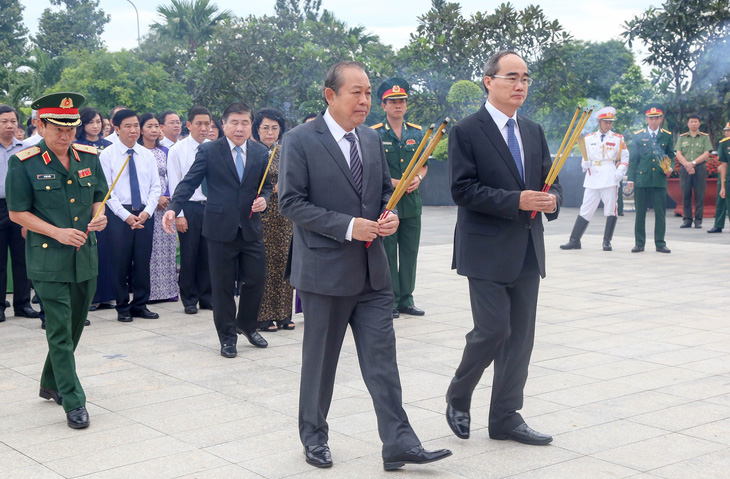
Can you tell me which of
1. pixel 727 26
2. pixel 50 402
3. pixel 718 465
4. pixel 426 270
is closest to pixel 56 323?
pixel 50 402

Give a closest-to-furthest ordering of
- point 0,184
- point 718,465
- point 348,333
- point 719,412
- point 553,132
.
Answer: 1. point 718,465
2. point 719,412
3. point 348,333
4. point 0,184
5. point 553,132

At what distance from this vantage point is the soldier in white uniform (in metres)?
13.0

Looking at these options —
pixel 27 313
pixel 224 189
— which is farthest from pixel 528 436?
pixel 27 313

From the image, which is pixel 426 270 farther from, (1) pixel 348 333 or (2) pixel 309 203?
(2) pixel 309 203

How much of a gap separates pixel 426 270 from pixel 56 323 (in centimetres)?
687

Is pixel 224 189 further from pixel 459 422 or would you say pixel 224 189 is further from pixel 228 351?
pixel 459 422

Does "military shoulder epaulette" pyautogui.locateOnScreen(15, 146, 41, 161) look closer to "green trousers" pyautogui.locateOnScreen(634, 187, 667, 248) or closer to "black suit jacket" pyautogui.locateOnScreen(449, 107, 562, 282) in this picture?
"black suit jacket" pyautogui.locateOnScreen(449, 107, 562, 282)

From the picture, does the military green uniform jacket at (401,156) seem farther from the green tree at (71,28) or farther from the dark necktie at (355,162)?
the green tree at (71,28)

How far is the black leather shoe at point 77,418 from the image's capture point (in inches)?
194

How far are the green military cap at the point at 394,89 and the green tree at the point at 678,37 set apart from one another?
12710mm

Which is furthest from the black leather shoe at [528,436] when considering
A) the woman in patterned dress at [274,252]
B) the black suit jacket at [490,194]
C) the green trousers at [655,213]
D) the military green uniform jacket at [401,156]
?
the green trousers at [655,213]

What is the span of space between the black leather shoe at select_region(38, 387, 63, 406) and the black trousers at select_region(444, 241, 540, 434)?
2.32m

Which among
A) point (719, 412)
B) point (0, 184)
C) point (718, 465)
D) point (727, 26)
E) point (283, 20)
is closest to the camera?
point (718, 465)

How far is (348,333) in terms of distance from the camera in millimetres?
7547
